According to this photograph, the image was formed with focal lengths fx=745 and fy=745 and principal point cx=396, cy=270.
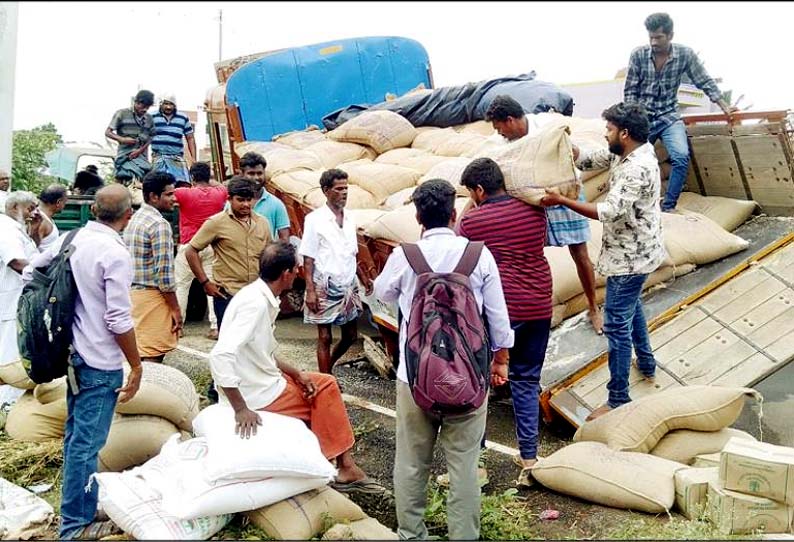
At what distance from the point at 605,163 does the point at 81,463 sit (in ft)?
9.74

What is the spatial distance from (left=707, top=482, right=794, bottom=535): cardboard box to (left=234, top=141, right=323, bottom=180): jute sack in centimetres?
433

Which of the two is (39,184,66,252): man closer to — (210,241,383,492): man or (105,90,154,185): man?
(105,90,154,185): man

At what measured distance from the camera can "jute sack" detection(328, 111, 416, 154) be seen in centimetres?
672

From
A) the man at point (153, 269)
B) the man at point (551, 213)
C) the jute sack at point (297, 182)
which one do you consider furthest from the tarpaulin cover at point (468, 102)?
the man at point (153, 269)

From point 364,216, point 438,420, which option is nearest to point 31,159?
point 364,216

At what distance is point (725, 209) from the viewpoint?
5176 millimetres

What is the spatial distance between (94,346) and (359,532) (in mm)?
1306

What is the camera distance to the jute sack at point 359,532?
288 centimetres

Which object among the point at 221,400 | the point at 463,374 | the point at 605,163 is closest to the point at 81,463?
the point at 221,400

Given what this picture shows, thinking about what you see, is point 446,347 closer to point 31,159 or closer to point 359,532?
point 359,532

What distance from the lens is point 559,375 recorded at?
4156 mm

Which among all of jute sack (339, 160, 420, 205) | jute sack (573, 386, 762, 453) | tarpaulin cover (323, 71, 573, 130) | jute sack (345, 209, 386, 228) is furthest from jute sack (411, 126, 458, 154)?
jute sack (573, 386, 762, 453)

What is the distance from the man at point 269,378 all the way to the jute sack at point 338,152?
3511 mm

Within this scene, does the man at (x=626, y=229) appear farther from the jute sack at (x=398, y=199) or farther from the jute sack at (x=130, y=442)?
the jute sack at (x=130, y=442)
